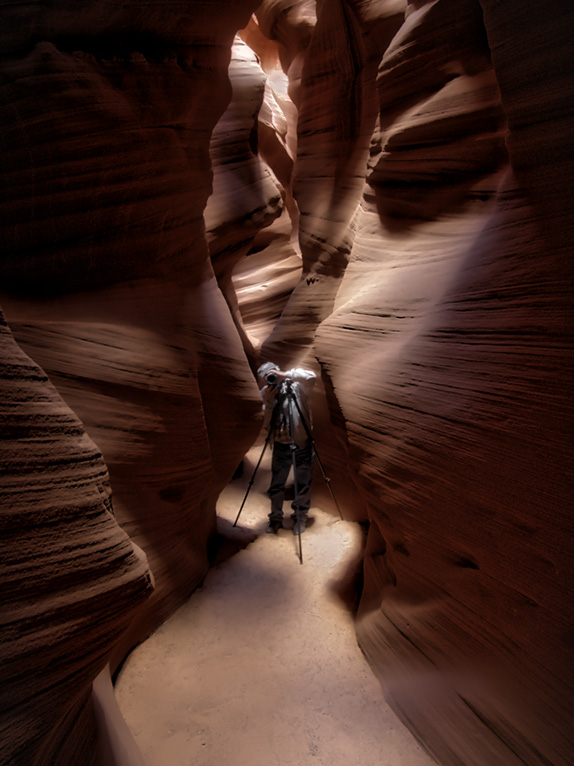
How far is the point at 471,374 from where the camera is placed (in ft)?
8.52

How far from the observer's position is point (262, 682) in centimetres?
354

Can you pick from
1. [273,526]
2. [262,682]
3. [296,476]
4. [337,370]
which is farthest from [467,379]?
[273,526]

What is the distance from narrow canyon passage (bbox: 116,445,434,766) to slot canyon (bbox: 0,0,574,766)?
15cm

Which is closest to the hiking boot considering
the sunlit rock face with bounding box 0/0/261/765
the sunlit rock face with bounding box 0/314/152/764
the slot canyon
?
the slot canyon

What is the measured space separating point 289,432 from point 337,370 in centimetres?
209

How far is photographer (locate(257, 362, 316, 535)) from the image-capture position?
17.6ft

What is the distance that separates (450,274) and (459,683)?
2311 millimetres

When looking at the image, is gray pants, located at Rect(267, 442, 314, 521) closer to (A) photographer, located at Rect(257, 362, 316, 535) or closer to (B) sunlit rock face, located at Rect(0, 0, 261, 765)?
(A) photographer, located at Rect(257, 362, 316, 535)

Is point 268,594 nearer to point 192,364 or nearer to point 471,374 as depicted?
point 192,364

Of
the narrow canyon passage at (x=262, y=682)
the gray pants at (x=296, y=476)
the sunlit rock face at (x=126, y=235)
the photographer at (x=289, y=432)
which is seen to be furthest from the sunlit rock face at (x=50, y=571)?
the gray pants at (x=296, y=476)

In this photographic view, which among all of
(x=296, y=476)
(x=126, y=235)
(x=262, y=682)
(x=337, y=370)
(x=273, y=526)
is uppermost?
(x=126, y=235)

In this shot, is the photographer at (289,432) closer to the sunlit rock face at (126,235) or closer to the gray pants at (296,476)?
the gray pants at (296,476)

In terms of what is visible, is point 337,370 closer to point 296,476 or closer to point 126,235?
point 126,235

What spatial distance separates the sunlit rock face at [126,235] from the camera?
128 inches
